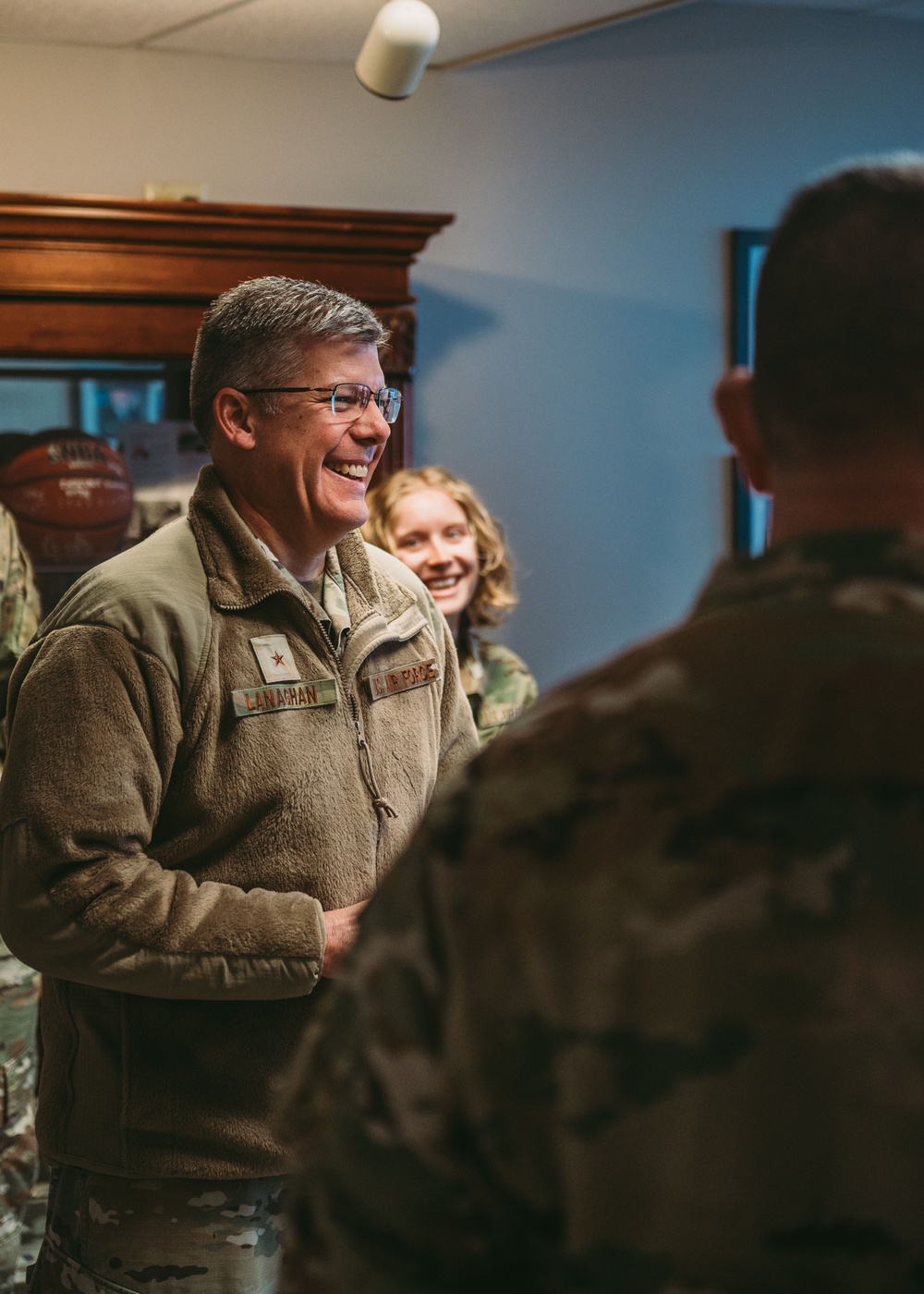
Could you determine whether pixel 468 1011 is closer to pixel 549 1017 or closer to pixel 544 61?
pixel 549 1017

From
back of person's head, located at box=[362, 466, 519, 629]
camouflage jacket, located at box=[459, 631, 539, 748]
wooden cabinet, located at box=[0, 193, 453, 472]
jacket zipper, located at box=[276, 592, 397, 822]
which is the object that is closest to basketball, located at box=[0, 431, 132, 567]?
wooden cabinet, located at box=[0, 193, 453, 472]

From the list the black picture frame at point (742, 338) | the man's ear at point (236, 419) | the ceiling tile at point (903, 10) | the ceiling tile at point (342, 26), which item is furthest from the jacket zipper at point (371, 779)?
the ceiling tile at point (903, 10)

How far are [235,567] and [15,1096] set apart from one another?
1487mm

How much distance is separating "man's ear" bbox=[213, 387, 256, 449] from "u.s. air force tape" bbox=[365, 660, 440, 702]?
29 cm

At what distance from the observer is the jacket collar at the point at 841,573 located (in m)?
0.64

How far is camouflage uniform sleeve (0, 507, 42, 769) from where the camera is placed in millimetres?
2527

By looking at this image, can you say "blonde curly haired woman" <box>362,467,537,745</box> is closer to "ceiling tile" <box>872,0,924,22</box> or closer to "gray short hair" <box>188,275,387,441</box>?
"gray short hair" <box>188,275,387,441</box>

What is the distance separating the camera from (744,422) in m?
0.72

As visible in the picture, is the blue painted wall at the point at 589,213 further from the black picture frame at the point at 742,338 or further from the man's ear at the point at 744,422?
the man's ear at the point at 744,422

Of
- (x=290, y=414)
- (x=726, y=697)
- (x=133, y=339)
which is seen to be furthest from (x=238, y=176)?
(x=726, y=697)

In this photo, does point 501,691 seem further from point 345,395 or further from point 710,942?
point 710,942

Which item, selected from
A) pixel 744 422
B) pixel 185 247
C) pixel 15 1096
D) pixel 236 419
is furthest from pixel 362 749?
pixel 185 247

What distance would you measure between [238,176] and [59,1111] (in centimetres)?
244

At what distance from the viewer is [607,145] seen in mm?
3572
